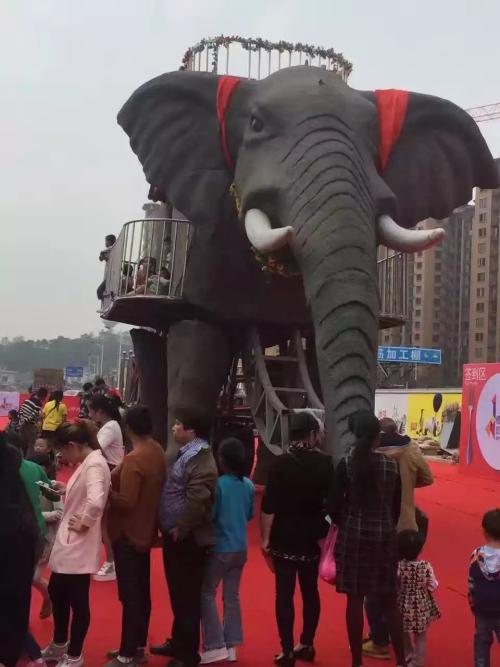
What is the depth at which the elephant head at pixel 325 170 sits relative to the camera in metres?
5.37

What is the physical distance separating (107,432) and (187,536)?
1.98m

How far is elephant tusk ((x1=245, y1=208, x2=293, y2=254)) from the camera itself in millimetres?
5727

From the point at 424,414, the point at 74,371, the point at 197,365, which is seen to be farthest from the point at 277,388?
the point at 74,371

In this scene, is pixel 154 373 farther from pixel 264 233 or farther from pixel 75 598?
pixel 75 598

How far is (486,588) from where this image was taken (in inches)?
152

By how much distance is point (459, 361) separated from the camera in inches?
3243

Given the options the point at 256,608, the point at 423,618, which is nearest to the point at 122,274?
the point at 256,608

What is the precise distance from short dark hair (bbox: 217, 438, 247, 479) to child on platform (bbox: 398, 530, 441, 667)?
36.2 inches

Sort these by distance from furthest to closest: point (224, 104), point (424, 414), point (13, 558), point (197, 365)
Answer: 1. point (424, 414)
2. point (197, 365)
3. point (224, 104)
4. point (13, 558)

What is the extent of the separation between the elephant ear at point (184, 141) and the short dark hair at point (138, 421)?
3211 mm

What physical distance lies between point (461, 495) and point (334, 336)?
7.53m

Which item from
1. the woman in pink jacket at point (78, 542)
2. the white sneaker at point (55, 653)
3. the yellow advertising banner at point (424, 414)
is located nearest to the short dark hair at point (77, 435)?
the woman in pink jacket at point (78, 542)

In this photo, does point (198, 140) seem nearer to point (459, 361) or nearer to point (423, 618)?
point (423, 618)

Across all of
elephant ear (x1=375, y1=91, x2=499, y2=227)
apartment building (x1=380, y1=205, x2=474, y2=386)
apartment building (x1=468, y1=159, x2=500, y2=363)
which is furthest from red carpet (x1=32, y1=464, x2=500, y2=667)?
apartment building (x1=380, y1=205, x2=474, y2=386)
